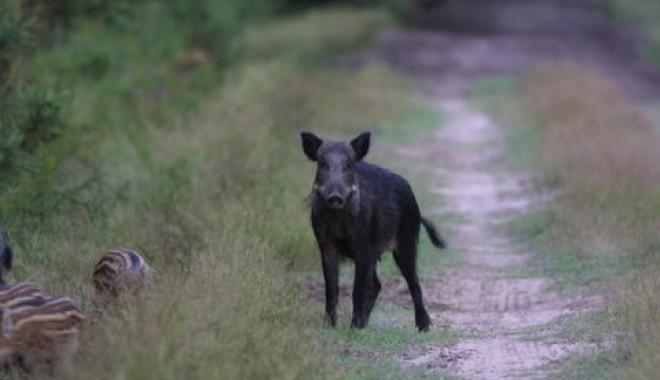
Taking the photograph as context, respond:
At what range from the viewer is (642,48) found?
45.7 metres

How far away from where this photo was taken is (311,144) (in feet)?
37.7

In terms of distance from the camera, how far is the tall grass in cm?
1005

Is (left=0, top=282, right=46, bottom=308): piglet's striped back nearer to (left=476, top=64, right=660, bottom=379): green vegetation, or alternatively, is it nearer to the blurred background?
the blurred background

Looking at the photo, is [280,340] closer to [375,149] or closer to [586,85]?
[375,149]

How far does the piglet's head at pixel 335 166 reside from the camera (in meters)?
10.9

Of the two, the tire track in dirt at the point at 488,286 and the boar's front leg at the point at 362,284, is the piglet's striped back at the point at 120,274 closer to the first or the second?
the boar's front leg at the point at 362,284

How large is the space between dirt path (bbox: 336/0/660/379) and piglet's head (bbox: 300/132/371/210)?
1349 mm

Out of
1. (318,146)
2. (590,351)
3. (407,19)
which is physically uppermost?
(318,146)

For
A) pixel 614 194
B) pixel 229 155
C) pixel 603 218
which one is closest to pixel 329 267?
pixel 603 218

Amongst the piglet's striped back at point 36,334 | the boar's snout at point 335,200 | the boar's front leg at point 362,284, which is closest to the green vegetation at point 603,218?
the boar's front leg at point 362,284

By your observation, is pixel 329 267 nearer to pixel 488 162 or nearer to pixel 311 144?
pixel 311 144

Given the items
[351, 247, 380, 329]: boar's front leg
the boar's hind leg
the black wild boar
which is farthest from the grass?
[351, 247, 380, 329]: boar's front leg

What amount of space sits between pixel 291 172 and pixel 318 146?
18.7 feet

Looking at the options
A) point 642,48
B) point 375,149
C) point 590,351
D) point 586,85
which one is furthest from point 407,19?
point 590,351
